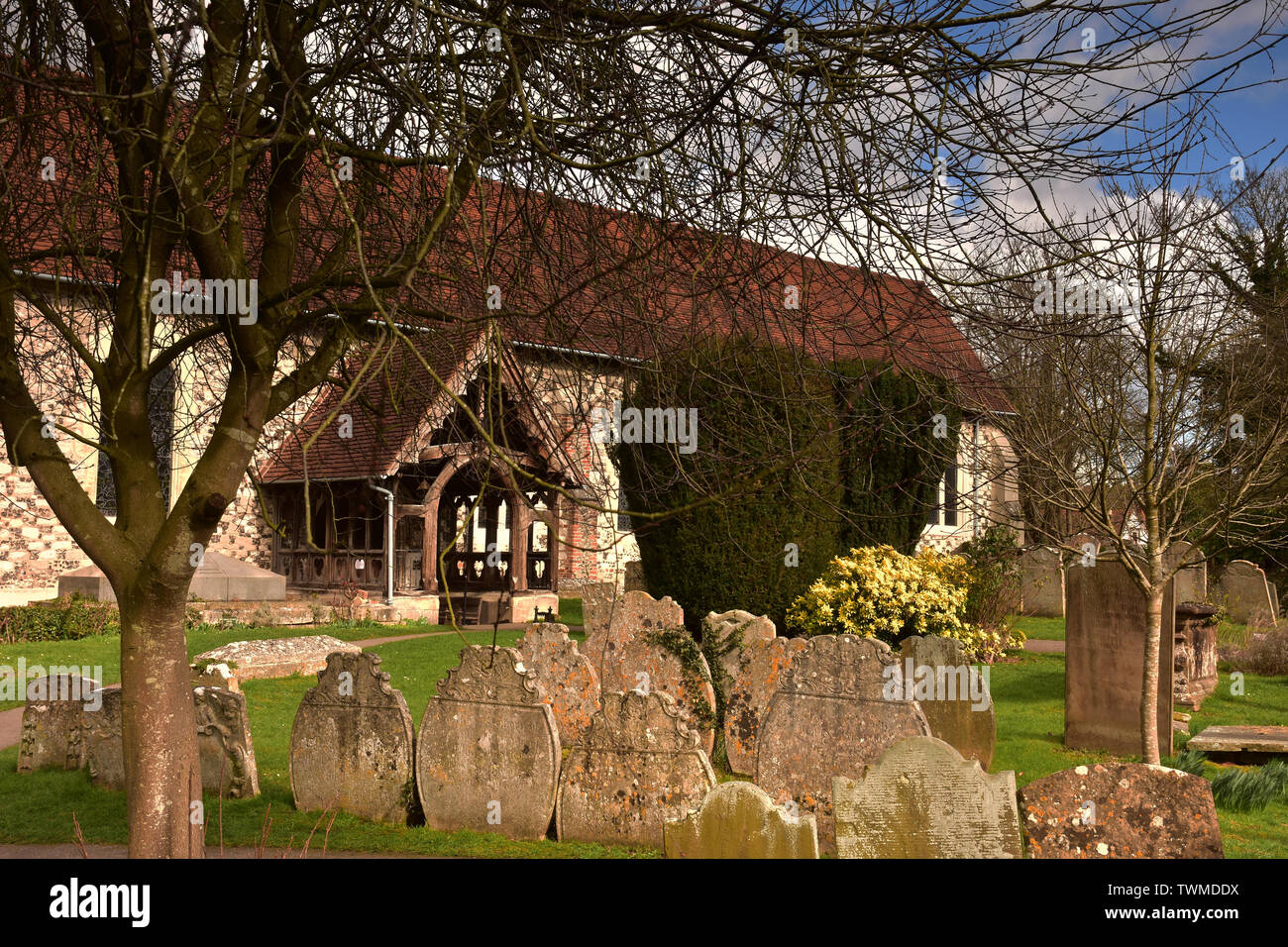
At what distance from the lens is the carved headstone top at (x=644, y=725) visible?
5.77m

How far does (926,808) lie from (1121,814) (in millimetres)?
754

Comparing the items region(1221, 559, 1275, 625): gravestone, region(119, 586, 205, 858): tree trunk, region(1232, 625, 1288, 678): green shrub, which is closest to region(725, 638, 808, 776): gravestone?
region(119, 586, 205, 858): tree trunk

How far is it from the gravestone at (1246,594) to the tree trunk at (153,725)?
18.6m

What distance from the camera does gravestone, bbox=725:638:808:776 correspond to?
766 centimetres

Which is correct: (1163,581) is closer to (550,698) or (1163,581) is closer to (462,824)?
(550,698)

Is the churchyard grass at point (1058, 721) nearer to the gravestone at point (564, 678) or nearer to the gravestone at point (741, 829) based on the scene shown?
the gravestone at point (564, 678)

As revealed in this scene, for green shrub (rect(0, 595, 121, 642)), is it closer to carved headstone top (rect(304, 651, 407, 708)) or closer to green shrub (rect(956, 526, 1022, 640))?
carved headstone top (rect(304, 651, 407, 708))

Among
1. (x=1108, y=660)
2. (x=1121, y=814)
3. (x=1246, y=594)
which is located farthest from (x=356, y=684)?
(x=1246, y=594)

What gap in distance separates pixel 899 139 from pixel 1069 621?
663 cm

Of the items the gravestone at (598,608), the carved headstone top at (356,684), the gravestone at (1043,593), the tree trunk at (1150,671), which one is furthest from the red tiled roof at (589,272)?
the gravestone at (1043,593)

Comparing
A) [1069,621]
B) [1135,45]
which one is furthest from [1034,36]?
[1069,621]

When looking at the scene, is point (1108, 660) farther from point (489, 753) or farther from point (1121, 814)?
point (489, 753)

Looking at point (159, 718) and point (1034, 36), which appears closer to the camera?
point (1034, 36)

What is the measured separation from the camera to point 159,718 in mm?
3971
